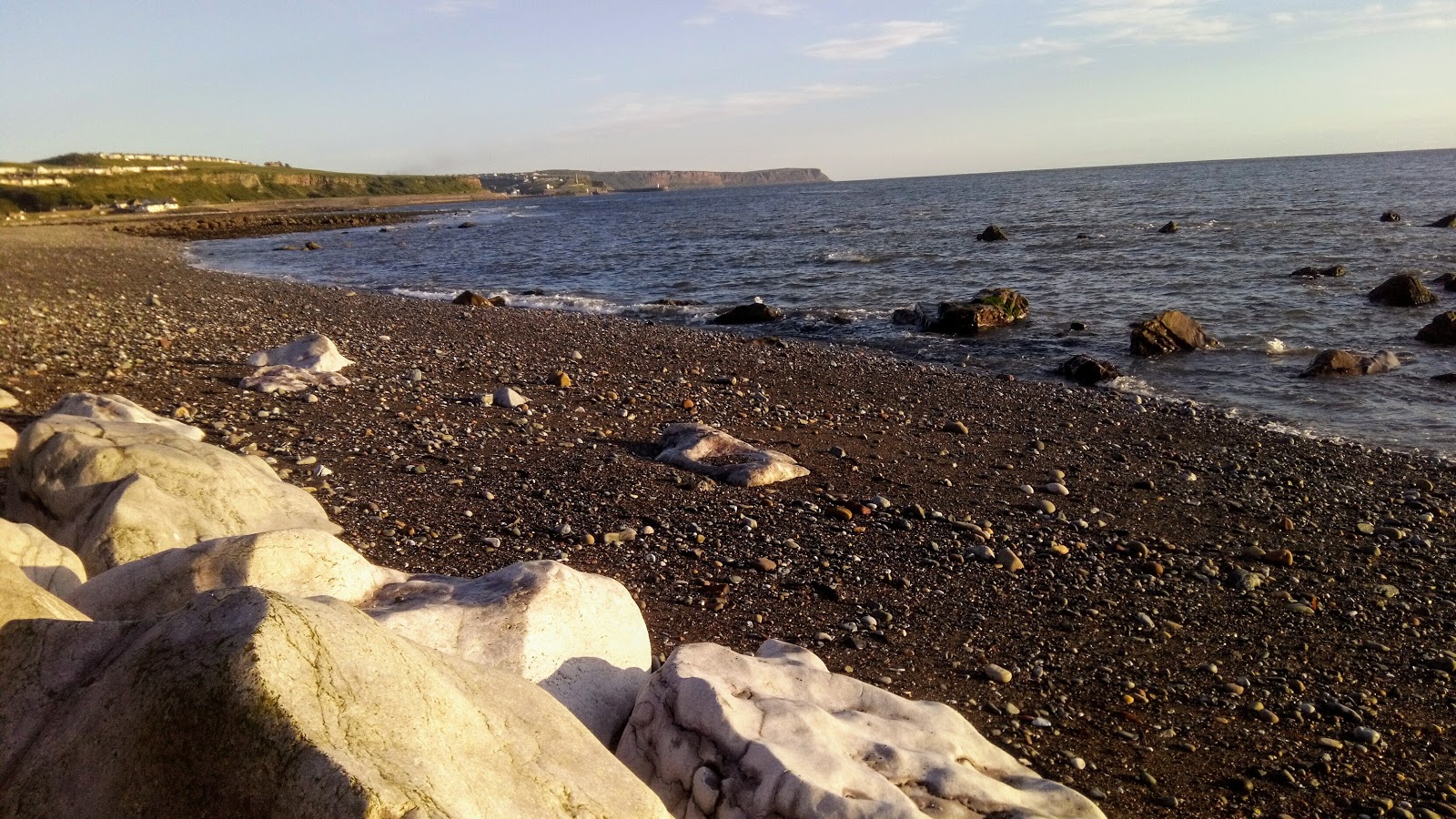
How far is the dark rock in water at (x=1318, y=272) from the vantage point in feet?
94.8

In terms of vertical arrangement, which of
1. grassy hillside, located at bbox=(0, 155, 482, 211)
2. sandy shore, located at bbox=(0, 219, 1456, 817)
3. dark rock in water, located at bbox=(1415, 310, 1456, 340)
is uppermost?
grassy hillside, located at bbox=(0, 155, 482, 211)

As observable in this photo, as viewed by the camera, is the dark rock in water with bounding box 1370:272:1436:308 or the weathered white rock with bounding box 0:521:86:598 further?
the dark rock in water with bounding box 1370:272:1436:308

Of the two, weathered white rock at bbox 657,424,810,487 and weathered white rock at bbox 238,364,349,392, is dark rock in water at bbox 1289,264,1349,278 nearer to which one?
weathered white rock at bbox 657,424,810,487

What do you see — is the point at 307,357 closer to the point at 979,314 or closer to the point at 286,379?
the point at 286,379

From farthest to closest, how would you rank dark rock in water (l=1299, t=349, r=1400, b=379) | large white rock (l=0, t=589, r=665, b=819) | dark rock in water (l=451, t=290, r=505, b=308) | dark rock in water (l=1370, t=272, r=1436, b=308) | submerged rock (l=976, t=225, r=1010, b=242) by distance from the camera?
submerged rock (l=976, t=225, r=1010, b=242) < dark rock in water (l=451, t=290, r=505, b=308) < dark rock in water (l=1370, t=272, r=1436, b=308) < dark rock in water (l=1299, t=349, r=1400, b=379) < large white rock (l=0, t=589, r=665, b=819)

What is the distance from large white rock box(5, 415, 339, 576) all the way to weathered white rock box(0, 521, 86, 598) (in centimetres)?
53

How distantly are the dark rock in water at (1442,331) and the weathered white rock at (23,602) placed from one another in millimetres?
24301

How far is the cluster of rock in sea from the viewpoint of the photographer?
2736 millimetres

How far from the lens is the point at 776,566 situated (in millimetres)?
8195

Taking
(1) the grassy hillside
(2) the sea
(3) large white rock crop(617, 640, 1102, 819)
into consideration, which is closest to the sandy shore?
(3) large white rock crop(617, 640, 1102, 819)

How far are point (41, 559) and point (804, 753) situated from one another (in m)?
4.66

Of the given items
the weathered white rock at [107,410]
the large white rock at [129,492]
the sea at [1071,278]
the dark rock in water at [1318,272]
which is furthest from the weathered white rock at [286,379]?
the dark rock in water at [1318,272]

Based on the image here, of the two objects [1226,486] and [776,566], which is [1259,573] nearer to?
[1226,486]

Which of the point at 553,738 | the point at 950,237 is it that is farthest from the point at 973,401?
the point at 950,237
